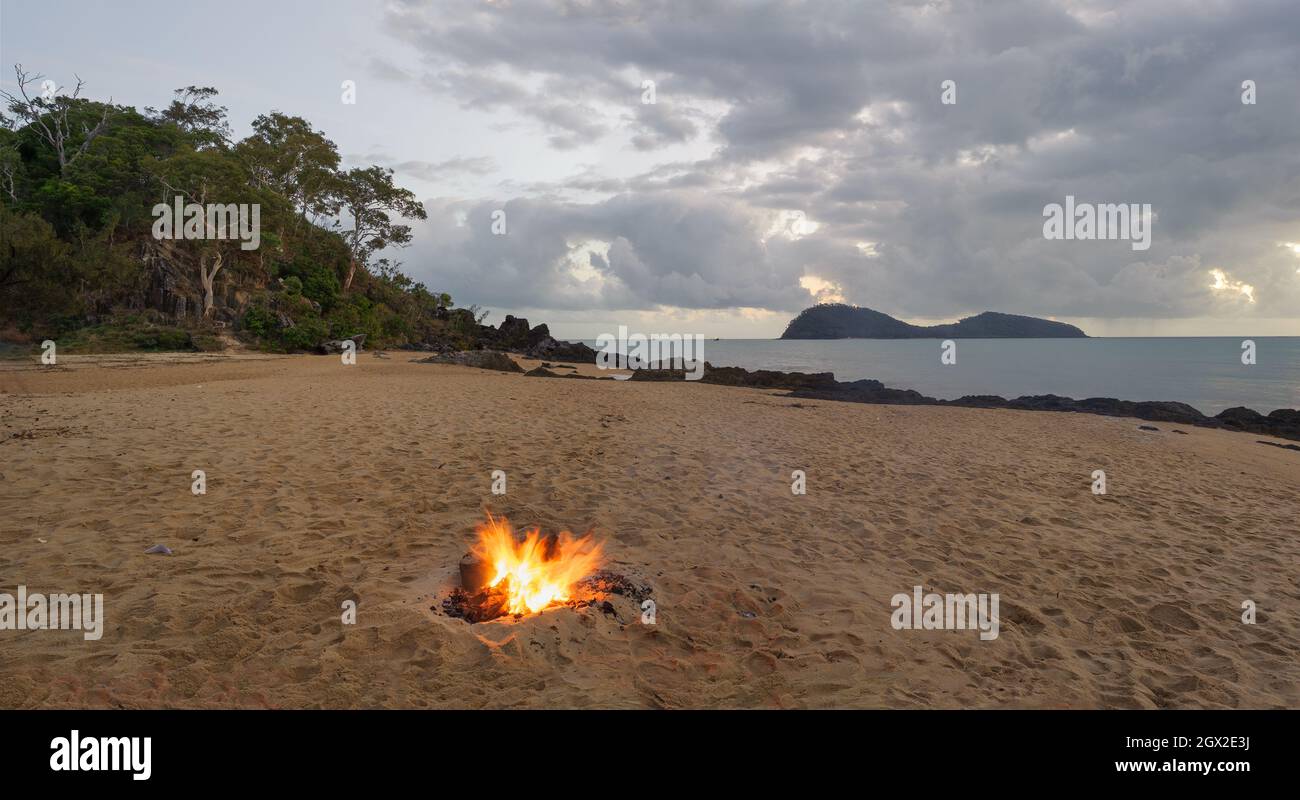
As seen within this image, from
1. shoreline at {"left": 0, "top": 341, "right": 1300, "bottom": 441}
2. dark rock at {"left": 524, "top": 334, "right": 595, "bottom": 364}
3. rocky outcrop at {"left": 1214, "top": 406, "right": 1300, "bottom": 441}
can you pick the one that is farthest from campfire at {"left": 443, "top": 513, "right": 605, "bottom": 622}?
dark rock at {"left": 524, "top": 334, "right": 595, "bottom": 364}

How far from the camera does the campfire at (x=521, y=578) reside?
5000 mm

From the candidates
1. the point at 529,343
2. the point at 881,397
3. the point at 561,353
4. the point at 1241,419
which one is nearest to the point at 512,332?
the point at 529,343

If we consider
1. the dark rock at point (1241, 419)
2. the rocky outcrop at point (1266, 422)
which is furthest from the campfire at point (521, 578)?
the dark rock at point (1241, 419)

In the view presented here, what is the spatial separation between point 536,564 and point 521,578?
28 centimetres

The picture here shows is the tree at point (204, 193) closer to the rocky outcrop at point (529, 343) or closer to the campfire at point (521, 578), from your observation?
the rocky outcrop at point (529, 343)

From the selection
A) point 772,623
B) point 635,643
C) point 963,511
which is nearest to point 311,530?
point 635,643

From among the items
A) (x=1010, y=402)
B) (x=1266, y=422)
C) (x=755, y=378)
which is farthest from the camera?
(x=755, y=378)

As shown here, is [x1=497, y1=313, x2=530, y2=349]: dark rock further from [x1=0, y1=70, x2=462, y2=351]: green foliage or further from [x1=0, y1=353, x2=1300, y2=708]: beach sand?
[x1=0, y1=353, x2=1300, y2=708]: beach sand

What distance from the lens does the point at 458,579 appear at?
551cm

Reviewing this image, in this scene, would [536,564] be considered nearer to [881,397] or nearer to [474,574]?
[474,574]

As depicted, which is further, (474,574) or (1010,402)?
(1010,402)

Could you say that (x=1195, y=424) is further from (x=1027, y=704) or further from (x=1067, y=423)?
(x=1027, y=704)

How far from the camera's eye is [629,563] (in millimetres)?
6031
